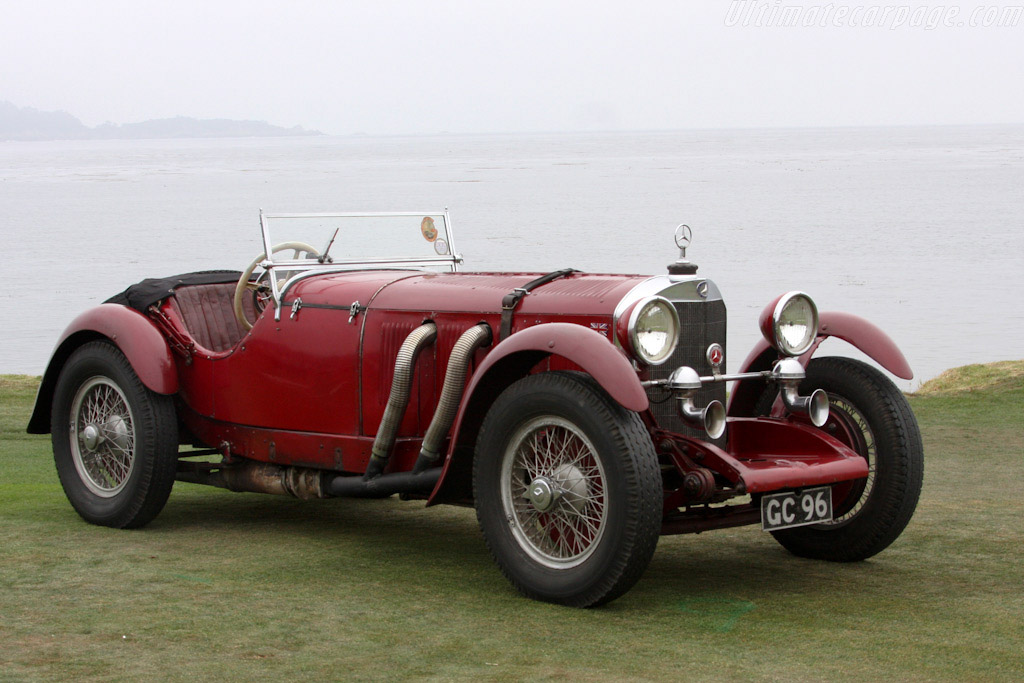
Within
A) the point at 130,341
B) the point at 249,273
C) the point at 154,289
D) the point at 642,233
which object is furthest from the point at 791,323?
the point at 642,233

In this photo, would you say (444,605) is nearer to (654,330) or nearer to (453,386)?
(453,386)

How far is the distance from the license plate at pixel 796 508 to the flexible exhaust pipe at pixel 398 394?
Answer: 5.42ft

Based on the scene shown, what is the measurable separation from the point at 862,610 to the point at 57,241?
4138 centimetres

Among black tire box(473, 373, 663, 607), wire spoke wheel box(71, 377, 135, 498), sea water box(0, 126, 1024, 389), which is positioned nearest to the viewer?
black tire box(473, 373, 663, 607)

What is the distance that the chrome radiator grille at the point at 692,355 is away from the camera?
5.52 meters

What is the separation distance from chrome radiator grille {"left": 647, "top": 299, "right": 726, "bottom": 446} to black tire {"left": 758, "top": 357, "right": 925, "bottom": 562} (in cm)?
62

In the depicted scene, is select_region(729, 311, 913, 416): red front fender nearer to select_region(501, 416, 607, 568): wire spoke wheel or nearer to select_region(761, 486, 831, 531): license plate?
select_region(761, 486, 831, 531): license plate

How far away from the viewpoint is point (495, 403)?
5.27 m

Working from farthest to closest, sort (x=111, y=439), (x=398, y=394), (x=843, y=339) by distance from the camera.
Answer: (x=111, y=439) < (x=843, y=339) < (x=398, y=394)

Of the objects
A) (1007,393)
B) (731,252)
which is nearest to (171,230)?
Result: (731,252)

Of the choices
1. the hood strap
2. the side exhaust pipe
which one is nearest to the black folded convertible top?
the side exhaust pipe

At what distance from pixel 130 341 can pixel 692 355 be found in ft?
9.71

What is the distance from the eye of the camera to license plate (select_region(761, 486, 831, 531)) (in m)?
5.17

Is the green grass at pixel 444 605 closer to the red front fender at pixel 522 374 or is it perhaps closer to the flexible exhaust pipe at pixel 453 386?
the red front fender at pixel 522 374
